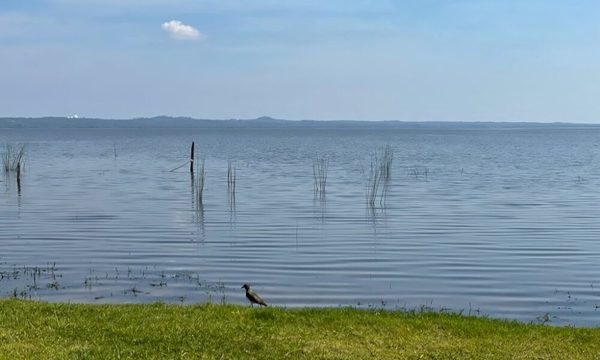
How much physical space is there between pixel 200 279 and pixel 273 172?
37.7m

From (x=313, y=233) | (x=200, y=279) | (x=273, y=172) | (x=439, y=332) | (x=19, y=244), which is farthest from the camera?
(x=273, y=172)

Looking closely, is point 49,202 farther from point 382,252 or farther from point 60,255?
point 382,252

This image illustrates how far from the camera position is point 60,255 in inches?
905

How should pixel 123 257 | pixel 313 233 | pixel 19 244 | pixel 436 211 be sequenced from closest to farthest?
pixel 123 257 → pixel 19 244 → pixel 313 233 → pixel 436 211

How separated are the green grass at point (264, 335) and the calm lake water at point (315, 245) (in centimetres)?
398

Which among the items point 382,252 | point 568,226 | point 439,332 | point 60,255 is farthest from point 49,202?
point 439,332

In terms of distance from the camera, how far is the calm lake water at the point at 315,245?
17.7m

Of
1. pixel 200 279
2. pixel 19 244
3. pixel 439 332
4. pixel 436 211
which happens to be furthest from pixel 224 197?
pixel 439 332

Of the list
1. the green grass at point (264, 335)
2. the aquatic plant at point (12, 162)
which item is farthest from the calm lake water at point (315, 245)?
the green grass at point (264, 335)

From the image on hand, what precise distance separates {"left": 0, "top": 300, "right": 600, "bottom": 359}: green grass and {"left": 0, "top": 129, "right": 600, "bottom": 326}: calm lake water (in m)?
3.98

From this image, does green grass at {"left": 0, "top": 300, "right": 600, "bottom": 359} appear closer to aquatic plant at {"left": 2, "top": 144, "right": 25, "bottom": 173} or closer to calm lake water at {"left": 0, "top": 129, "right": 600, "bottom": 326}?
calm lake water at {"left": 0, "top": 129, "right": 600, "bottom": 326}

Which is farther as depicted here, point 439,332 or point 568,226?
point 568,226

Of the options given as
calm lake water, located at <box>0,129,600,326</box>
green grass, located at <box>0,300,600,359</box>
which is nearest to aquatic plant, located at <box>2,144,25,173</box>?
calm lake water, located at <box>0,129,600,326</box>

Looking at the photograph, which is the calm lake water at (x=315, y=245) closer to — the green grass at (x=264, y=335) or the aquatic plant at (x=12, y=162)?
the aquatic plant at (x=12, y=162)
